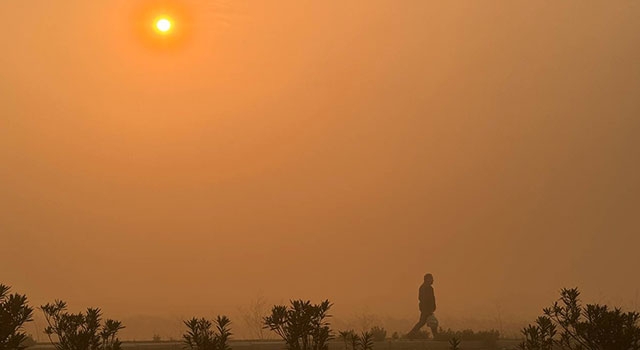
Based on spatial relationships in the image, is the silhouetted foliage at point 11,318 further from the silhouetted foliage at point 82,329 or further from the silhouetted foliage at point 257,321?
the silhouetted foliage at point 257,321

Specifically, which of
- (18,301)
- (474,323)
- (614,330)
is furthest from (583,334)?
(474,323)

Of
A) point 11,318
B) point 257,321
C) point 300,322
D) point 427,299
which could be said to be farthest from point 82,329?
point 257,321

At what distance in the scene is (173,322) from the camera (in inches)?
4542

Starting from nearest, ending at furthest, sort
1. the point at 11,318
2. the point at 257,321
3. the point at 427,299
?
the point at 11,318 < the point at 427,299 < the point at 257,321

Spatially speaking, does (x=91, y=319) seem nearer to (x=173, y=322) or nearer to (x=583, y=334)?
(x=583, y=334)

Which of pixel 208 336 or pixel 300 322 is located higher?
pixel 300 322

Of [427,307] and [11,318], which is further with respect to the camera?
[427,307]

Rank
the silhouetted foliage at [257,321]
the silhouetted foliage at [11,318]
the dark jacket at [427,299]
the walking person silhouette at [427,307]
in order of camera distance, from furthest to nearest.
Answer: the silhouetted foliage at [257,321], the dark jacket at [427,299], the walking person silhouette at [427,307], the silhouetted foliage at [11,318]

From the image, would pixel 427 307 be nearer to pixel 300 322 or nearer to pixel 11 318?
pixel 300 322

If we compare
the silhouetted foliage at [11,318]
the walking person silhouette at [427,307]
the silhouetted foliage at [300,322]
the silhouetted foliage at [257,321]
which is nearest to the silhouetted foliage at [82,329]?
the silhouetted foliage at [11,318]

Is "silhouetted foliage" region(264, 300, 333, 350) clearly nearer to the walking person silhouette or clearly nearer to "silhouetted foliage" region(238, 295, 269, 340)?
"silhouetted foliage" region(238, 295, 269, 340)

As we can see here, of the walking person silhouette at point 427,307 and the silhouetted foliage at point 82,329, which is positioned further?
the walking person silhouette at point 427,307

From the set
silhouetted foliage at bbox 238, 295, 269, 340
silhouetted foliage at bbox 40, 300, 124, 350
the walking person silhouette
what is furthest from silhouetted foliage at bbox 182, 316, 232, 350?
the walking person silhouette

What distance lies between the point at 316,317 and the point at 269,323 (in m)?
1.00
